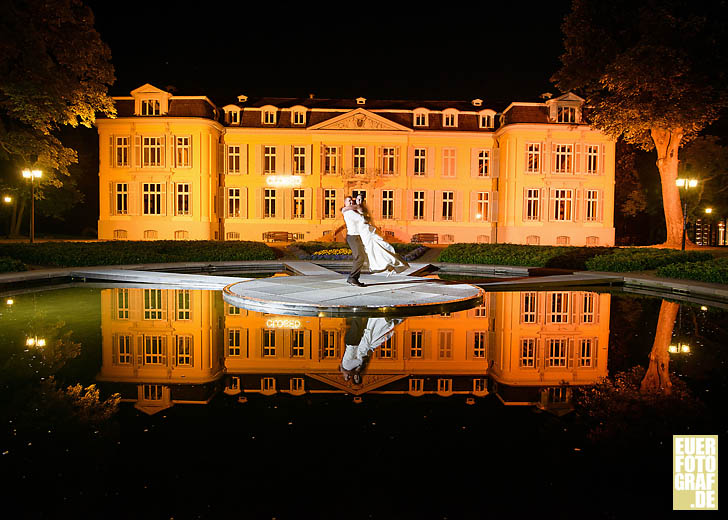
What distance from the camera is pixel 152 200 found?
33.0m

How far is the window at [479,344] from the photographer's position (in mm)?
6812

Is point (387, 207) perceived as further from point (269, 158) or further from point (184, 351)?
point (184, 351)

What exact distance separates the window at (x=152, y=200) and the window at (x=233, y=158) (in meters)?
4.36

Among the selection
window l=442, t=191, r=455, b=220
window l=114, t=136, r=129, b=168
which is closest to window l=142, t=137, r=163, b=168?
window l=114, t=136, r=129, b=168

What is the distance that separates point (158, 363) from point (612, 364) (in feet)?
16.8

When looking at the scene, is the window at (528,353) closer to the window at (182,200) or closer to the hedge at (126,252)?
the hedge at (126,252)

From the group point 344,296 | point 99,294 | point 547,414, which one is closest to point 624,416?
point 547,414

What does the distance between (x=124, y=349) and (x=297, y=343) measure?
2.12 metres

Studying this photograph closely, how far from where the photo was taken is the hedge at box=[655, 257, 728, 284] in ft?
47.3

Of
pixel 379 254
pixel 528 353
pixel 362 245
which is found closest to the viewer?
pixel 528 353

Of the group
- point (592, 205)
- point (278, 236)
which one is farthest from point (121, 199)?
point (592, 205)

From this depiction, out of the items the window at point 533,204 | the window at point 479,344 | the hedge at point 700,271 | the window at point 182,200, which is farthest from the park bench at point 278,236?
the window at point 479,344

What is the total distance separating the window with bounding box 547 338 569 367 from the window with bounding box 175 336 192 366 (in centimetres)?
413

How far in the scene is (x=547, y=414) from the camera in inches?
184
